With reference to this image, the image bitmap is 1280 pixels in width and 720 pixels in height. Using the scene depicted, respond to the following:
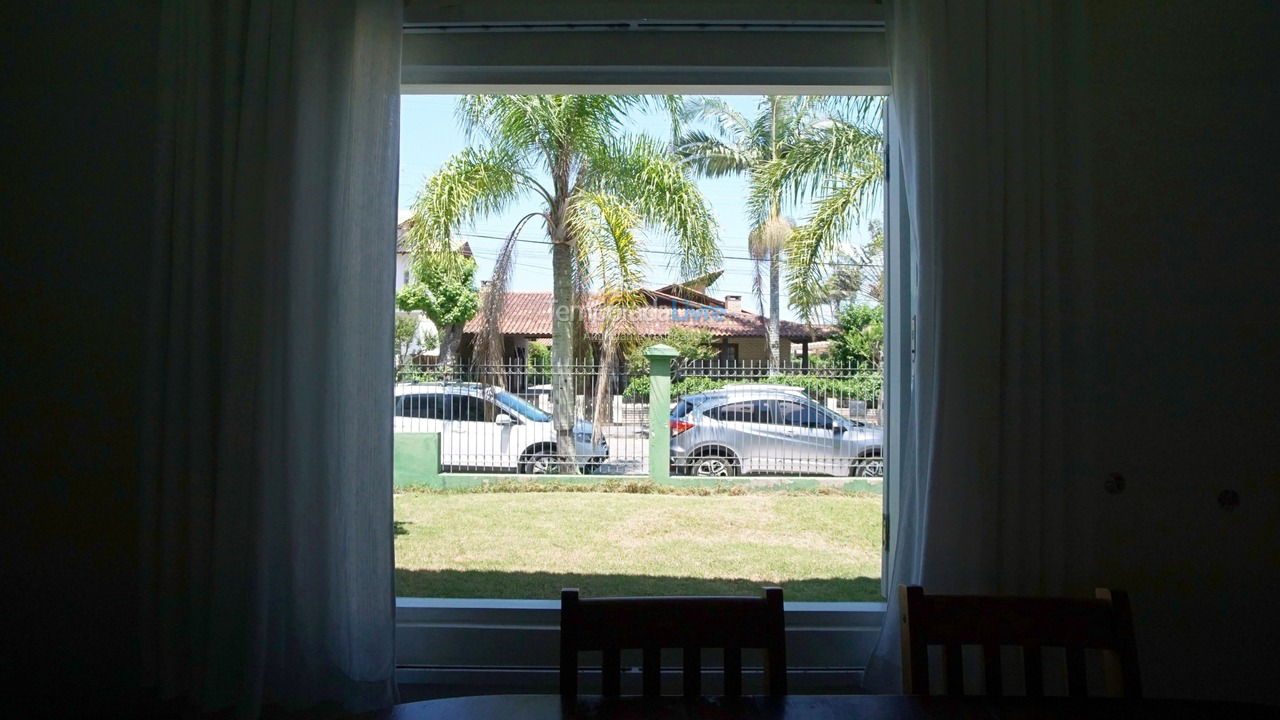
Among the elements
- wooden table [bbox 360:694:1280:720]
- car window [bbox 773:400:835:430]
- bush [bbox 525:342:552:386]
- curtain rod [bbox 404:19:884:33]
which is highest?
curtain rod [bbox 404:19:884:33]

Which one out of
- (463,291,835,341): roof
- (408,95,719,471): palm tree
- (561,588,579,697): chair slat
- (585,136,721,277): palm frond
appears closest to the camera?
(561,588,579,697): chair slat

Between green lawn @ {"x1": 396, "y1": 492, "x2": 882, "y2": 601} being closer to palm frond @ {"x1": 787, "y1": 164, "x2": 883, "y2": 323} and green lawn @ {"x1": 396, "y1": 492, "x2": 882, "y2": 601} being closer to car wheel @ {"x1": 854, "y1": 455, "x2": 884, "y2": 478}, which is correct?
car wheel @ {"x1": 854, "y1": 455, "x2": 884, "y2": 478}

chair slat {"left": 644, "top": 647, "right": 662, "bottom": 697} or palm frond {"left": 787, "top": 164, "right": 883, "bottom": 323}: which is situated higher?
palm frond {"left": 787, "top": 164, "right": 883, "bottom": 323}

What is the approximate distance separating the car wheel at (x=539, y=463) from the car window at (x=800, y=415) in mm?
1835

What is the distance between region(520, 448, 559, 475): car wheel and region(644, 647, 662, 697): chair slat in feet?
17.2

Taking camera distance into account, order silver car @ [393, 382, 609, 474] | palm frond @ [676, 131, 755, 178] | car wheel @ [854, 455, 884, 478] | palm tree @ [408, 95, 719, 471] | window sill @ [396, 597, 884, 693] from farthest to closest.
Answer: palm frond @ [676, 131, 755, 178]
palm tree @ [408, 95, 719, 471]
car wheel @ [854, 455, 884, 478]
silver car @ [393, 382, 609, 474]
window sill @ [396, 597, 884, 693]

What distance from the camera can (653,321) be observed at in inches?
299
